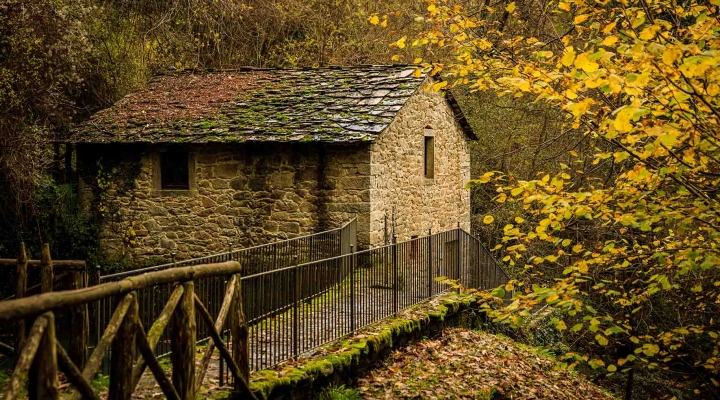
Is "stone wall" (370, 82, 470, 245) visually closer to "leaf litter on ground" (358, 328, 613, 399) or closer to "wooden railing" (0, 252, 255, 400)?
"leaf litter on ground" (358, 328, 613, 399)

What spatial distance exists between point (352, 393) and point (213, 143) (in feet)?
27.8

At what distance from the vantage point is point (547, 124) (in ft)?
65.9

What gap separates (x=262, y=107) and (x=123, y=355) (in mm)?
11646

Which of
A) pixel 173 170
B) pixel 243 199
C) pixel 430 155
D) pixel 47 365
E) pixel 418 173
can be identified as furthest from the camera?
pixel 430 155

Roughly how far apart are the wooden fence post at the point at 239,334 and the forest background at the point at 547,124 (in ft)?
7.83

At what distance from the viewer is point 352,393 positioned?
26.2 feet

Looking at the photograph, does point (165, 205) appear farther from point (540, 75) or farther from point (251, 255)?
point (540, 75)

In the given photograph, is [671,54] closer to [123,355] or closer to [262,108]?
[123,355]

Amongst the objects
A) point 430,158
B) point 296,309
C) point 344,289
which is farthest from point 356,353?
point 430,158

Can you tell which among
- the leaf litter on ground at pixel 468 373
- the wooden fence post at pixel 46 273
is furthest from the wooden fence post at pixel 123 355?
the leaf litter on ground at pixel 468 373

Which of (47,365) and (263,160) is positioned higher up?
(263,160)

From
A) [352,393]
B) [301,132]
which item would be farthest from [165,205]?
[352,393]

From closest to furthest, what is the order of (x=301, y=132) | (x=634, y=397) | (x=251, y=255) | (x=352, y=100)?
(x=251, y=255) → (x=301, y=132) → (x=352, y=100) → (x=634, y=397)

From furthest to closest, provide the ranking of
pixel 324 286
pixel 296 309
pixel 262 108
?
pixel 262 108
pixel 324 286
pixel 296 309
